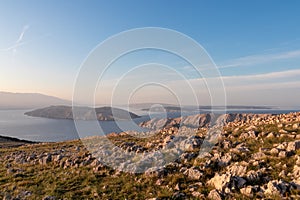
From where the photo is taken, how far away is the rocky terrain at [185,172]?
44.5 ft

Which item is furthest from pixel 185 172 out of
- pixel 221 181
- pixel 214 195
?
pixel 214 195

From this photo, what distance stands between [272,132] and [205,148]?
589 centimetres

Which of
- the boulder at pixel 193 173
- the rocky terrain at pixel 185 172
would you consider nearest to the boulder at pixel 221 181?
the rocky terrain at pixel 185 172

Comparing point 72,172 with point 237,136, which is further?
point 237,136

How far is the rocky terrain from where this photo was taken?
1356 centimetres

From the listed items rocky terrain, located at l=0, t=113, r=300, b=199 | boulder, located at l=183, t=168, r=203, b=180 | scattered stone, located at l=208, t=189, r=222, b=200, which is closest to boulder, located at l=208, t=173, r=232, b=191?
rocky terrain, located at l=0, t=113, r=300, b=199

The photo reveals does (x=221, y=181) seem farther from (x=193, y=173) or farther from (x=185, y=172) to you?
(x=185, y=172)

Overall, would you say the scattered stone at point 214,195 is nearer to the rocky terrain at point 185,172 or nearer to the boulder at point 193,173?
the rocky terrain at point 185,172

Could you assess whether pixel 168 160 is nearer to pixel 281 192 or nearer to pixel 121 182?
pixel 121 182

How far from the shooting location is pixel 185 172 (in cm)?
1681

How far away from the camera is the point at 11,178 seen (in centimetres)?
2092

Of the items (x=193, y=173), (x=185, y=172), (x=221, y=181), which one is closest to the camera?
(x=221, y=181)

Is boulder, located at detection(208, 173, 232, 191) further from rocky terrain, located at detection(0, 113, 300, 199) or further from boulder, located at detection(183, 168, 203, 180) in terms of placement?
boulder, located at detection(183, 168, 203, 180)

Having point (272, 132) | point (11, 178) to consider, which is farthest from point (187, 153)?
point (11, 178)
